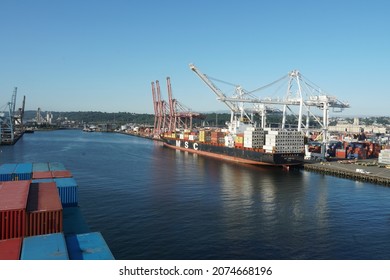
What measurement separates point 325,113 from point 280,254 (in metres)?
34.6

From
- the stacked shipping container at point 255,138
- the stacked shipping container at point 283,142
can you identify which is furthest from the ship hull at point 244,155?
the stacked shipping container at point 255,138

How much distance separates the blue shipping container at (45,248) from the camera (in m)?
7.92

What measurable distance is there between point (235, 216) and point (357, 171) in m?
18.6

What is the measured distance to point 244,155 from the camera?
1654 inches

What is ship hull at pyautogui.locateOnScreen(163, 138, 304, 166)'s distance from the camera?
1485 inches

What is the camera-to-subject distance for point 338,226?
1653 cm

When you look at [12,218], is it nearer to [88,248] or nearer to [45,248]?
[45,248]

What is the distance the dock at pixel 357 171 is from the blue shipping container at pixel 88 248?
25.6 metres

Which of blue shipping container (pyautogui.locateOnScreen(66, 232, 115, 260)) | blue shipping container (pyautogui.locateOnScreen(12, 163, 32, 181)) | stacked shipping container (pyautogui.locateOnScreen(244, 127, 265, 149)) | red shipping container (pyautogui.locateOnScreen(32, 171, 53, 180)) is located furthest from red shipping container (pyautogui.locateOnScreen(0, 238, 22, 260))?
stacked shipping container (pyautogui.locateOnScreen(244, 127, 265, 149))

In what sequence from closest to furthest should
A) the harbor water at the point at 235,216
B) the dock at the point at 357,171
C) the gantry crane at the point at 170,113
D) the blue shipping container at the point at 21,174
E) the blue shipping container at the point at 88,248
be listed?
the blue shipping container at the point at 88,248
the harbor water at the point at 235,216
the blue shipping container at the point at 21,174
the dock at the point at 357,171
the gantry crane at the point at 170,113

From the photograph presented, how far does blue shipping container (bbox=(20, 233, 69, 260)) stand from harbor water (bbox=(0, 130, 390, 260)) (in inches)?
145

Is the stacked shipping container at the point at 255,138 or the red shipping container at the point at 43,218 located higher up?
the stacked shipping container at the point at 255,138

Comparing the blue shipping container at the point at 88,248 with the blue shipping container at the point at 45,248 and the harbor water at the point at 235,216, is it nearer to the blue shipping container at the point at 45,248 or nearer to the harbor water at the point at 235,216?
the blue shipping container at the point at 45,248

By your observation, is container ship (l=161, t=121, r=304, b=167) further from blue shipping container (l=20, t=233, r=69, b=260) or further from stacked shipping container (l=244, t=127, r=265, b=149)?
blue shipping container (l=20, t=233, r=69, b=260)
